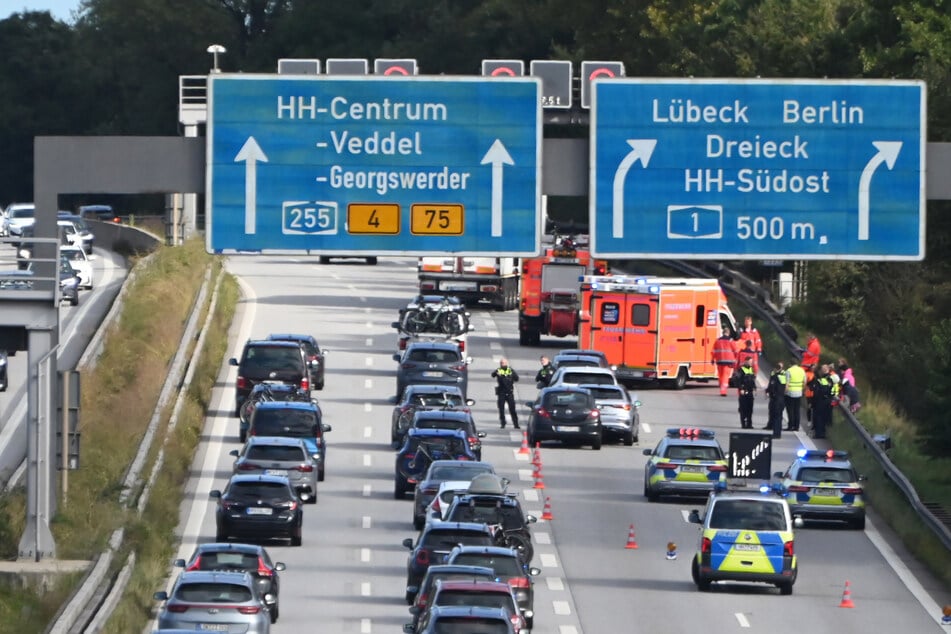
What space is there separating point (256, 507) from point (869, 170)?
14.7 metres

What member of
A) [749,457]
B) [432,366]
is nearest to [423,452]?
[749,457]

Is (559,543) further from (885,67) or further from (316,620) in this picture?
(885,67)

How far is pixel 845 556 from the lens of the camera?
37.6m

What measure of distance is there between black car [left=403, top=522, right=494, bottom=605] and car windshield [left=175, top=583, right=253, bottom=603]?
4.43 meters

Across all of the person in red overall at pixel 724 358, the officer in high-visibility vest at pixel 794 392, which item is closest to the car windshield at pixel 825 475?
the officer in high-visibility vest at pixel 794 392

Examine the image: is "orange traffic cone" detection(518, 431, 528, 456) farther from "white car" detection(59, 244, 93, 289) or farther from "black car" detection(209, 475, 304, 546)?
"white car" detection(59, 244, 93, 289)

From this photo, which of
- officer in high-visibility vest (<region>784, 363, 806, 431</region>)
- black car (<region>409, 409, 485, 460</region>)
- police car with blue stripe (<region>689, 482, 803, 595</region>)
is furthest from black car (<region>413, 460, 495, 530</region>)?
officer in high-visibility vest (<region>784, 363, 806, 431</region>)

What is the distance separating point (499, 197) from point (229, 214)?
307 cm

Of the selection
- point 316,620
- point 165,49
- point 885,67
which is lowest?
point 316,620

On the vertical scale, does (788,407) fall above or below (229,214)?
below

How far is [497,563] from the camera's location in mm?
29781

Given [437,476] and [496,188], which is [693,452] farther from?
[496,188]

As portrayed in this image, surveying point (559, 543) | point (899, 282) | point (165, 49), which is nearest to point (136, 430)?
point (559, 543)

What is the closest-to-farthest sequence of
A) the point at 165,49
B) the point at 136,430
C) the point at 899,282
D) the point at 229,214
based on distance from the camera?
the point at 229,214, the point at 136,430, the point at 899,282, the point at 165,49
